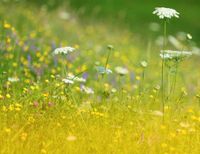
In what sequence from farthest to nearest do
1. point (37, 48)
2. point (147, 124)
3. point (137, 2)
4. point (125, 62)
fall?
point (137, 2), point (125, 62), point (37, 48), point (147, 124)

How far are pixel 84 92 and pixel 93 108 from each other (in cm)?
113

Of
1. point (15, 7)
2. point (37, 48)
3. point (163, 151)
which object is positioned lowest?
point (163, 151)

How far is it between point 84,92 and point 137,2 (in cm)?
2190

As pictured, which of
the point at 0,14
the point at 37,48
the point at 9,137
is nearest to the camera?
the point at 9,137

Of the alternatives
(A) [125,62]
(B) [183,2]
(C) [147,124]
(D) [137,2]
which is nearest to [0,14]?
(A) [125,62]

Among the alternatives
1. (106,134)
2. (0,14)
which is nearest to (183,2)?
(0,14)

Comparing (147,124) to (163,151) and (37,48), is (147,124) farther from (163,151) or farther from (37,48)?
(37,48)

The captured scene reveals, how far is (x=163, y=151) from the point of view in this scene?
522 centimetres

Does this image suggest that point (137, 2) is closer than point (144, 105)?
No

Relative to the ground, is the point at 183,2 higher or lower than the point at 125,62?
higher

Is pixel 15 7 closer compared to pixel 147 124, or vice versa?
pixel 147 124

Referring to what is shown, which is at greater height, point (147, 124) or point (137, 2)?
point (137, 2)

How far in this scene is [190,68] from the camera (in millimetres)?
13562

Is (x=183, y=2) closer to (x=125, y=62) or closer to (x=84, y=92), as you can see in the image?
(x=125, y=62)
